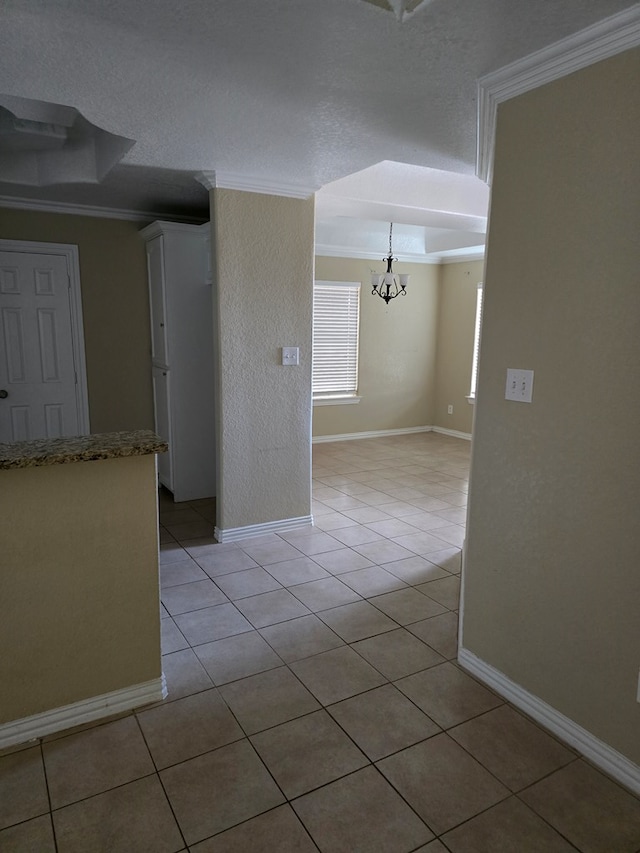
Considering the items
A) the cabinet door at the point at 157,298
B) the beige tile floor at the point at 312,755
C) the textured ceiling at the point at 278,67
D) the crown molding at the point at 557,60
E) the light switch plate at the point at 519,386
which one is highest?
the textured ceiling at the point at 278,67

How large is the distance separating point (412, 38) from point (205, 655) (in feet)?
7.86

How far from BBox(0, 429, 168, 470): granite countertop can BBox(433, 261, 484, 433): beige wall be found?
5.85 metres

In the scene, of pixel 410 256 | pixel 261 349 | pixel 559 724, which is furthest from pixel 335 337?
pixel 559 724

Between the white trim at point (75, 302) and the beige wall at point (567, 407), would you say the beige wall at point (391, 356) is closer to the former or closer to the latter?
the white trim at point (75, 302)

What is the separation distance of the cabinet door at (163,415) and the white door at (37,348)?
0.57 meters

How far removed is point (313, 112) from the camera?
2229mm

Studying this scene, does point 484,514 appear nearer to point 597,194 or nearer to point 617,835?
point 617,835

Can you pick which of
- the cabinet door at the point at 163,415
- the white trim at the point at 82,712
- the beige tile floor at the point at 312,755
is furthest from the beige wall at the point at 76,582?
the cabinet door at the point at 163,415

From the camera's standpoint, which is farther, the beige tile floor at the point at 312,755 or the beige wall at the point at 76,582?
the beige wall at the point at 76,582

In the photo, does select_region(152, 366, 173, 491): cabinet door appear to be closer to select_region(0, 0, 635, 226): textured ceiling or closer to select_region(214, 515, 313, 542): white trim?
select_region(214, 515, 313, 542): white trim

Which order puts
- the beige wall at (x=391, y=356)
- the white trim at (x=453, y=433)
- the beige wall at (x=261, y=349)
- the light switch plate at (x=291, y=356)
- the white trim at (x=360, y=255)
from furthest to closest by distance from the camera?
the white trim at (x=453, y=433), the beige wall at (x=391, y=356), the white trim at (x=360, y=255), the light switch plate at (x=291, y=356), the beige wall at (x=261, y=349)

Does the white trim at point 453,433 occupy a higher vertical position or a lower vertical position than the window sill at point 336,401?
lower

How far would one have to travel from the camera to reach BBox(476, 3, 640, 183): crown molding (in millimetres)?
1542

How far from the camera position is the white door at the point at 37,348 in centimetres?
407
